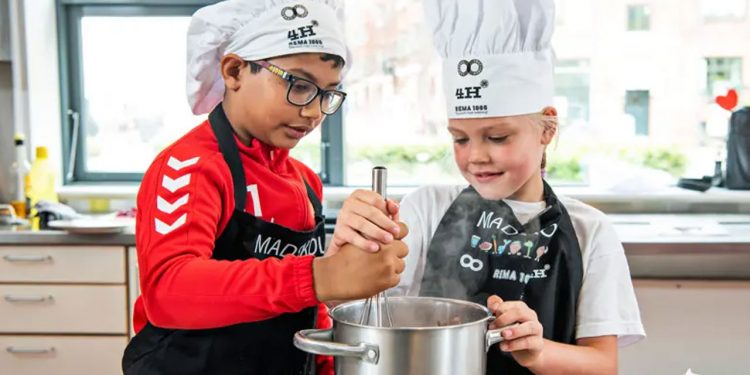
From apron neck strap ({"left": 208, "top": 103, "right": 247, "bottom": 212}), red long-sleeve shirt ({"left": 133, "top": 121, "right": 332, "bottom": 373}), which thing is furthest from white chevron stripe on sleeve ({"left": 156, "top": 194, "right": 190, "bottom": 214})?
apron neck strap ({"left": 208, "top": 103, "right": 247, "bottom": 212})

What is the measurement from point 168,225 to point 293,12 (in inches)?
14.2

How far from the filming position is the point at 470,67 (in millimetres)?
1147

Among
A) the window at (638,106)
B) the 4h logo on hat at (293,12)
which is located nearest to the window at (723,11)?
the window at (638,106)

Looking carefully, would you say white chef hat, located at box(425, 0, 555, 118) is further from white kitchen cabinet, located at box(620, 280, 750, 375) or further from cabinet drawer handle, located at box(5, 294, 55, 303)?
cabinet drawer handle, located at box(5, 294, 55, 303)

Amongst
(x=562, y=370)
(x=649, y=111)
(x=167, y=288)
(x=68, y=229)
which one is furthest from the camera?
(x=649, y=111)

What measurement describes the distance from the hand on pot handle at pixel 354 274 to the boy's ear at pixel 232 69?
39cm

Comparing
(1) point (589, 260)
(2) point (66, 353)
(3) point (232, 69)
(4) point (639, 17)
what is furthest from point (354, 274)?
(4) point (639, 17)

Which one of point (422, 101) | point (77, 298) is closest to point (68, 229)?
point (77, 298)

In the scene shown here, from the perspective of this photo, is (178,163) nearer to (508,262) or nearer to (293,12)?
(293,12)

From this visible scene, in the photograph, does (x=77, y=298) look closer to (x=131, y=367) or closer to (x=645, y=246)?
(x=131, y=367)

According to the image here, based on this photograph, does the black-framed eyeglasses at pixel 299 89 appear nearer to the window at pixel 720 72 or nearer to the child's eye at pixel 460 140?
the child's eye at pixel 460 140

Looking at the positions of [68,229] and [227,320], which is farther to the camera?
[68,229]

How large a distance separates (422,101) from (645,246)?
1.22 metres

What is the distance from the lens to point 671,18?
3111 mm
